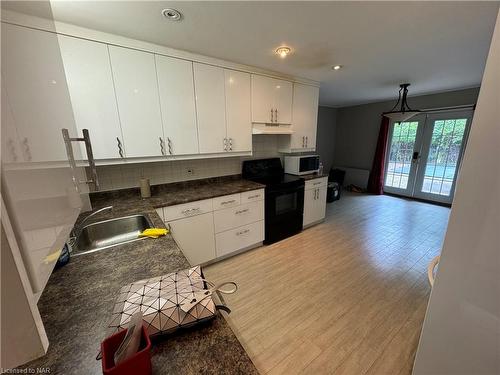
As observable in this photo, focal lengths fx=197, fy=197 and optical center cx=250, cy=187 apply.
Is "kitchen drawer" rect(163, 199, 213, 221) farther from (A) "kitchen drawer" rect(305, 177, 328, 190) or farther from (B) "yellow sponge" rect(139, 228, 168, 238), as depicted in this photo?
(A) "kitchen drawer" rect(305, 177, 328, 190)

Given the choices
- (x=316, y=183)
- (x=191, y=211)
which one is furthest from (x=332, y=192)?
(x=191, y=211)

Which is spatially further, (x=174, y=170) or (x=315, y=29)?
(x=174, y=170)

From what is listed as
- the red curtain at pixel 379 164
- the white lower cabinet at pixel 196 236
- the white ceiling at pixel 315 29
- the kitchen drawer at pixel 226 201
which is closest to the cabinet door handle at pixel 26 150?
the white ceiling at pixel 315 29

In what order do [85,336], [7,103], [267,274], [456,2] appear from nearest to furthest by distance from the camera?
[7,103] → [85,336] → [456,2] → [267,274]

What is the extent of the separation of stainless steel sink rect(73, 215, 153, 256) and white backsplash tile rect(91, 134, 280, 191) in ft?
2.43

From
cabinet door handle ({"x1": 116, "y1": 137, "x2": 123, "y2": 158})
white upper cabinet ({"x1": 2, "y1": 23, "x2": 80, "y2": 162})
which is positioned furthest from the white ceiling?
white upper cabinet ({"x1": 2, "y1": 23, "x2": 80, "y2": 162})

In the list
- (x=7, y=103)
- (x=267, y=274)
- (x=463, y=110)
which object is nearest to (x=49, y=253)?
(x=7, y=103)

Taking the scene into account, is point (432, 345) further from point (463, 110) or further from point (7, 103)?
point (463, 110)

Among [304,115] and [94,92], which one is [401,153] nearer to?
[304,115]

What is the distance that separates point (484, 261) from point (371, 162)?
210 inches

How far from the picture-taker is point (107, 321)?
71 centimetres

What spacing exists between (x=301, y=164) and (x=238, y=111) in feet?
4.44

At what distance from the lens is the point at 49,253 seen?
1.31 ft

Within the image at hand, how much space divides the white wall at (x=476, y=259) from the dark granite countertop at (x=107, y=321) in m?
0.98
